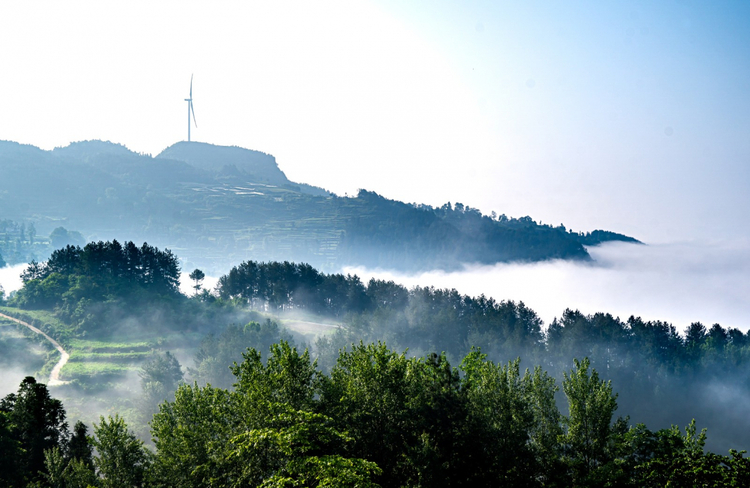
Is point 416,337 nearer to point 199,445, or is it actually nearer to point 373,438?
point 373,438

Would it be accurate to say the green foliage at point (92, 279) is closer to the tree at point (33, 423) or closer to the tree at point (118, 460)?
the tree at point (33, 423)

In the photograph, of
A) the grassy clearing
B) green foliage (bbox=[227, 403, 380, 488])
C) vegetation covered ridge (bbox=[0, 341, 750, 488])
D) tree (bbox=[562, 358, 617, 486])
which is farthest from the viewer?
the grassy clearing

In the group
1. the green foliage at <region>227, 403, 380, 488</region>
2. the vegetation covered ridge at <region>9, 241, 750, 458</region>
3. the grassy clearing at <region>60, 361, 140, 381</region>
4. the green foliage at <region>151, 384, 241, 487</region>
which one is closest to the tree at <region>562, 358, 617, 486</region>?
the green foliage at <region>227, 403, 380, 488</region>

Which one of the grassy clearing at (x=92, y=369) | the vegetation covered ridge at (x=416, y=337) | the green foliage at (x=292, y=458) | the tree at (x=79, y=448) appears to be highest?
the green foliage at (x=292, y=458)

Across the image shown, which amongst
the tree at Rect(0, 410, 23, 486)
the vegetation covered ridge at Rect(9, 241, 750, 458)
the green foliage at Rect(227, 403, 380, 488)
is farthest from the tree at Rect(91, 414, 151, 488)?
the vegetation covered ridge at Rect(9, 241, 750, 458)

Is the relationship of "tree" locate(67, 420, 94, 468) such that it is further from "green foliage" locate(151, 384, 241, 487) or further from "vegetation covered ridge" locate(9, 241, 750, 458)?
"vegetation covered ridge" locate(9, 241, 750, 458)

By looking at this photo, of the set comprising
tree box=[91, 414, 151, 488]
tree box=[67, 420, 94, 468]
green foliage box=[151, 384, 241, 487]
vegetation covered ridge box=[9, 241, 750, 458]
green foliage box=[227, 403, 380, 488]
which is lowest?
vegetation covered ridge box=[9, 241, 750, 458]

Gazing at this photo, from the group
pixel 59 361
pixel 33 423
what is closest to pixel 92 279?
pixel 59 361

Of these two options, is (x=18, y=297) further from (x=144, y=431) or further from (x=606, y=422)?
(x=606, y=422)

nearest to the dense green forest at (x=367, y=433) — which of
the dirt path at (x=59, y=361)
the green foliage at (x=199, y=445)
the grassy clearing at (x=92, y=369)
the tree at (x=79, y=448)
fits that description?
the green foliage at (x=199, y=445)

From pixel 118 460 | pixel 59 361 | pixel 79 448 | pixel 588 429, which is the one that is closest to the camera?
pixel 118 460

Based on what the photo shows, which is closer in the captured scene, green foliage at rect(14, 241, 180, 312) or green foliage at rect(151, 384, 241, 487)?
green foliage at rect(151, 384, 241, 487)

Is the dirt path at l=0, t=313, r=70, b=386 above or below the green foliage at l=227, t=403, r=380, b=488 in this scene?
below

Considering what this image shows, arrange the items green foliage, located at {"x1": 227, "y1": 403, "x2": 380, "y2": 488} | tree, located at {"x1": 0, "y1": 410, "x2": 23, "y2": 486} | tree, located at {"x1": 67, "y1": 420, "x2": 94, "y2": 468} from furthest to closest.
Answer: tree, located at {"x1": 67, "y1": 420, "x2": 94, "y2": 468} → tree, located at {"x1": 0, "y1": 410, "x2": 23, "y2": 486} → green foliage, located at {"x1": 227, "y1": 403, "x2": 380, "y2": 488}
